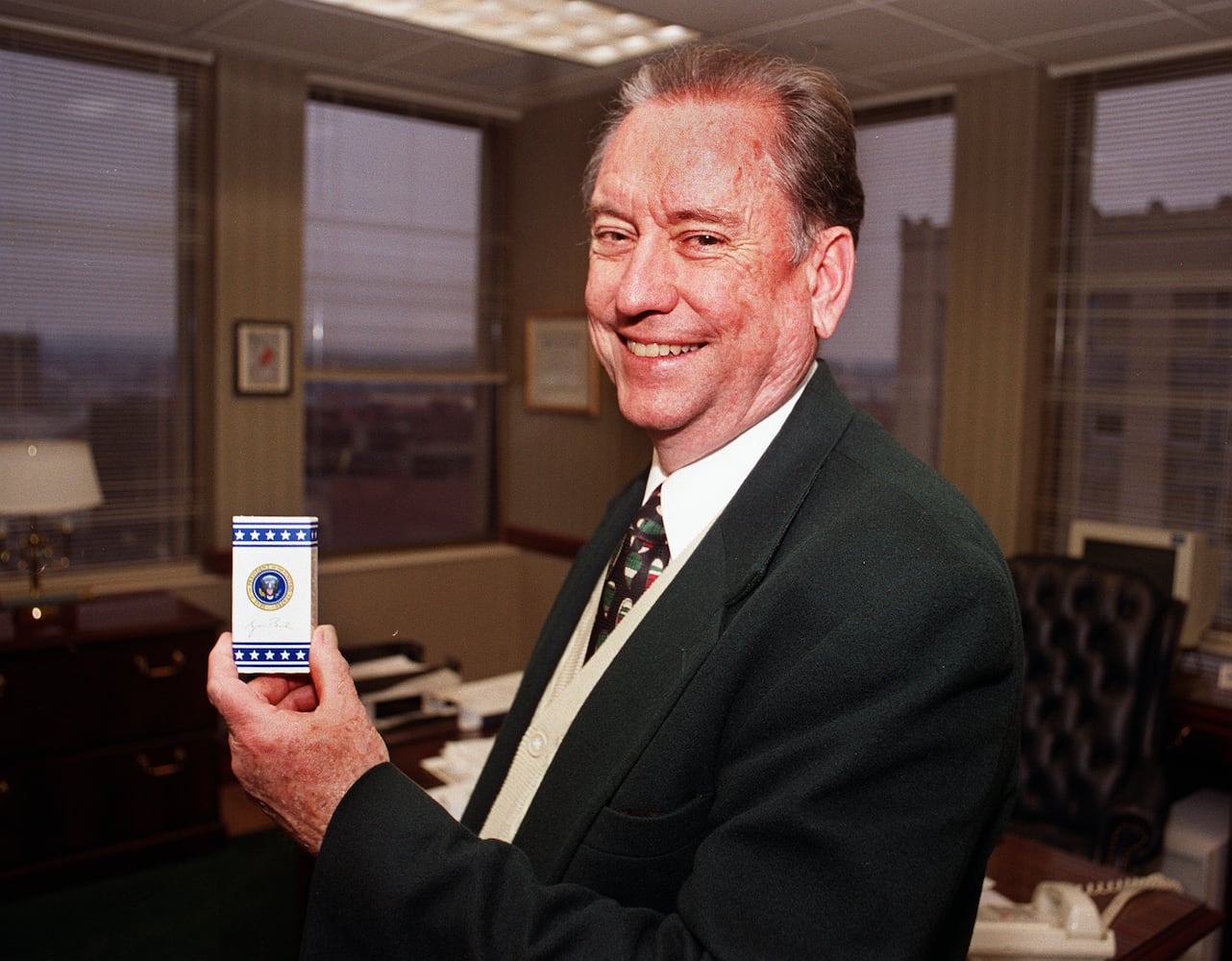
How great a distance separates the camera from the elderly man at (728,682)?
25.6 inches

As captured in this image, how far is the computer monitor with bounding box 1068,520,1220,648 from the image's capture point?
103 inches

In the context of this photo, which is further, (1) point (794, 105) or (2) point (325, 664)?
(1) point (794, 105)

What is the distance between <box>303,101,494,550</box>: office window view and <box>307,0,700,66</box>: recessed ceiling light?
0.98 m

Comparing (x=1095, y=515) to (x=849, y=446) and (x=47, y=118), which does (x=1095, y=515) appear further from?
(x=47, y=118)

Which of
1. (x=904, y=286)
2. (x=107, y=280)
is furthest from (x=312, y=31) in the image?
(x=904, y=286)

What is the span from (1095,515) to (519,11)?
2150 mm

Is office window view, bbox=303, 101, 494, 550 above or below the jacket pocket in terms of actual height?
above

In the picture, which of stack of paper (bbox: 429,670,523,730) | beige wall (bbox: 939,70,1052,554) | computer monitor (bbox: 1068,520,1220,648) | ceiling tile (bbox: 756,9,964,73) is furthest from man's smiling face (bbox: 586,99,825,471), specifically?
beige wall (bbox: 939,70,1052,554)

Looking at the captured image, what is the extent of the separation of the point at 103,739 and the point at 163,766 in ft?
0.58

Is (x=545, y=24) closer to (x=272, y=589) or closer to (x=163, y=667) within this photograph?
(x=163, y=667)

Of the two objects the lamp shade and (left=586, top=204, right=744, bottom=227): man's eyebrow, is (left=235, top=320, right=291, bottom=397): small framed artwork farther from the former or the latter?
(left=586, top=204, right=744, bottom=227): man's eyebrow

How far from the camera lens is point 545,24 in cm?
281

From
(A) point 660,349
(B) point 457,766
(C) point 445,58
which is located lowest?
(B) point 457,766

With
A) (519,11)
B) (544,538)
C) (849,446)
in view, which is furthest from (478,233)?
(849,446)
